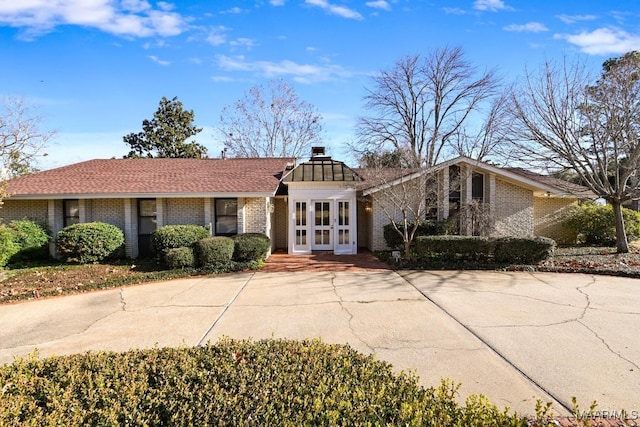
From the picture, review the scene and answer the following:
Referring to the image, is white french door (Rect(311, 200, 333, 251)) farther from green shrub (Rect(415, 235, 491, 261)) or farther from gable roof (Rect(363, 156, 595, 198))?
green shrub (Rect(415, 235, 491, 261))

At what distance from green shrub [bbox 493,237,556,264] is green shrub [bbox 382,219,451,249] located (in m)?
3.05

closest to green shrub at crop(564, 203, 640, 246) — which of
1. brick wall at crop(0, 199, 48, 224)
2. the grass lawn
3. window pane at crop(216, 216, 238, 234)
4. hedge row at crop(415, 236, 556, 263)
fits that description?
hedge row at crop(415, 236, 556, 263)

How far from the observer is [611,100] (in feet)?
40.1

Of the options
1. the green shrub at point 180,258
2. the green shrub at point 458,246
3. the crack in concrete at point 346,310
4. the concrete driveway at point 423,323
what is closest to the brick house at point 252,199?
the green shrub at point 180,258

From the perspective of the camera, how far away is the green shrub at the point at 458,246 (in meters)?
11.5

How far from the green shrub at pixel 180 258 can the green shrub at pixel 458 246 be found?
24.5 ft

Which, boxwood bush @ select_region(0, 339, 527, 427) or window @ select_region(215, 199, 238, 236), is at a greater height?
window @ select_region(215, 199, 238, 236)

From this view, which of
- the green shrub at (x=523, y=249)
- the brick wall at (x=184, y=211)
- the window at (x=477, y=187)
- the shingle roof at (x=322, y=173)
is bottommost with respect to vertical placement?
the green shrub at (x=523, y=249)

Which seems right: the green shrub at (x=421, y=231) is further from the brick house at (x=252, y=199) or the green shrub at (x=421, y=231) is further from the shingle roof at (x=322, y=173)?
the shingle roof at (x=322, y=173)

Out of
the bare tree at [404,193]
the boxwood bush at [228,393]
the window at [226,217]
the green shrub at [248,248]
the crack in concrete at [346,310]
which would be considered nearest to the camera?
the boxwood bush at [228,393]

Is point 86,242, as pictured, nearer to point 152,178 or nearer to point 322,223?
point 152,178

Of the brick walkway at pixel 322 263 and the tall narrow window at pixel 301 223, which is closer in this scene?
the brick walkway at pixel 322 263

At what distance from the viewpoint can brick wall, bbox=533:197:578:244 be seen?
16812 millimetres

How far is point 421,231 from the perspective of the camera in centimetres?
1445
